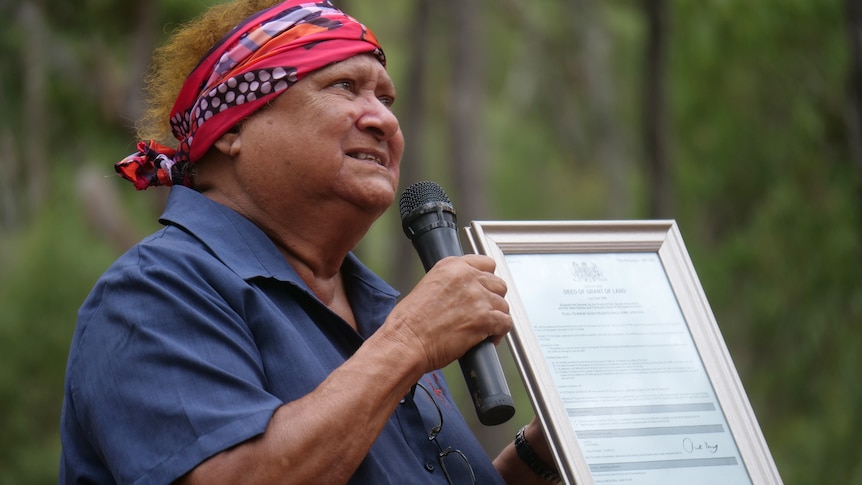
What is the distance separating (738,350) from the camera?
33.6 ft

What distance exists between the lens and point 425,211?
2.76 m

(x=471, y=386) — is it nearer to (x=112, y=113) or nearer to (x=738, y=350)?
(x=738, y=350)

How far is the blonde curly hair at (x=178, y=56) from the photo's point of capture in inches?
119

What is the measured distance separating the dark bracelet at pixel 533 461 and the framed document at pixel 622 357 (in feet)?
1.55

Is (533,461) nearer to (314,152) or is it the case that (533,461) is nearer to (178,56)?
(314,152)

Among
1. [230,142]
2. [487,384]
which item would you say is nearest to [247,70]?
[230,142]

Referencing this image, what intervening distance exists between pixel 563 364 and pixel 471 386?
329 millimetres

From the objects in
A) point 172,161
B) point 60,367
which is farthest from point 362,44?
point 60,367

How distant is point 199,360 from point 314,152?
690 millimetres

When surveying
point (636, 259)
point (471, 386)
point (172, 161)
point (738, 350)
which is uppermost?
point (738, 350)

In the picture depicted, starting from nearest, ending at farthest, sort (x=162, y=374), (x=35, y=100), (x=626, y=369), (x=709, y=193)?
1. (x=162, y=374)
2. (x=626, y=369)
3. (x=709, y=193)
4. (x=35, y=100)

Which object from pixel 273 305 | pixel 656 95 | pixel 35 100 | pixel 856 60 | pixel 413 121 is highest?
pixel 413 121

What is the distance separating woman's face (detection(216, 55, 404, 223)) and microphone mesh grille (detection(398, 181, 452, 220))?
48mm

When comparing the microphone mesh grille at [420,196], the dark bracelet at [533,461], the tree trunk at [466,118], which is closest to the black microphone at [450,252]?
the microphone mesh grille at [420,196]
